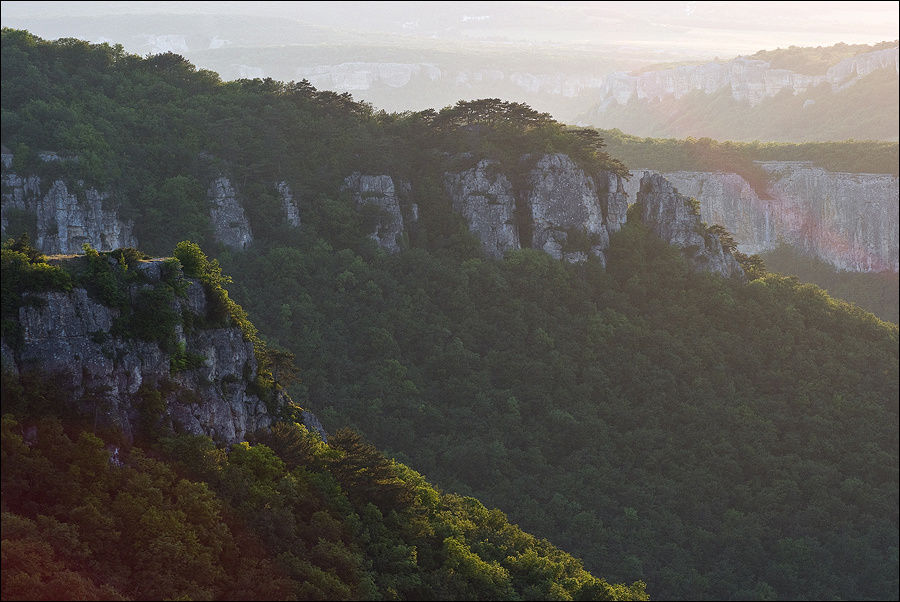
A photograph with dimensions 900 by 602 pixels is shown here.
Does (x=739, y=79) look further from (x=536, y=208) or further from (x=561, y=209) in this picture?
(x=536, y=208)

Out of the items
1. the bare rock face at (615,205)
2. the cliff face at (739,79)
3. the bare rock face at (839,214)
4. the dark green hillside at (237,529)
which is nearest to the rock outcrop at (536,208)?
the bare rock face at (615,205)

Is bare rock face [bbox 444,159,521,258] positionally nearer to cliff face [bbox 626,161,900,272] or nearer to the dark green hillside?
the dark green hillside

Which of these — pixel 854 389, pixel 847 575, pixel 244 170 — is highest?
pixel 244 170

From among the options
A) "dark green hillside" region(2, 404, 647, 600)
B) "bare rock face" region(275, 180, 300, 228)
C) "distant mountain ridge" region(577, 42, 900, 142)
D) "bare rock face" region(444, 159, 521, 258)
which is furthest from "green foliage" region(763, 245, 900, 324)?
"dark green hillside" region(2, 404, 647, 600)

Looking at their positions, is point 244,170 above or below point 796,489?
above

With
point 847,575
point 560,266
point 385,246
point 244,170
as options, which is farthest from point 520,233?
point 847,575

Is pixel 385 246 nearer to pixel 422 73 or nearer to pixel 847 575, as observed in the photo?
pixel 847 575

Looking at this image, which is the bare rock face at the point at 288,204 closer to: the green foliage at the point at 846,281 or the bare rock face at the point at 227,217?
the bare rock face at the point at 227,217
